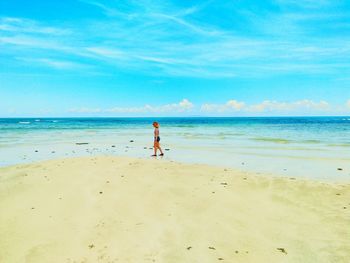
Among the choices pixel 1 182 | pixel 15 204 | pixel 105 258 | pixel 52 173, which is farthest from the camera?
pixel 52 173

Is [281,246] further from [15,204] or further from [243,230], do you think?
[15,204]

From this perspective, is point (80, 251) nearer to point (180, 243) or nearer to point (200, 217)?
point (180, 243)

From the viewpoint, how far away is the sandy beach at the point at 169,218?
19.7 feet

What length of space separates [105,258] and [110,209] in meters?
2.50

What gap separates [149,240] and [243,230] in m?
2.19

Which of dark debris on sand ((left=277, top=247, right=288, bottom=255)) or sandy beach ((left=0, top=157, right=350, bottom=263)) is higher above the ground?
sandy beach ((left=0, top=157, right=350, bottom=263))

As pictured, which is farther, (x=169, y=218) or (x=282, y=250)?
(x=169, y=218)

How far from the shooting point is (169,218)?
7668 mm

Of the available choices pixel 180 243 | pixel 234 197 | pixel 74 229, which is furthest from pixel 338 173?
pixel 74 229

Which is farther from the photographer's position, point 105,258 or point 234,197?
point 234,197

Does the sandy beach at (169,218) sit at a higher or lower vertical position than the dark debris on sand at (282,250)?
higher

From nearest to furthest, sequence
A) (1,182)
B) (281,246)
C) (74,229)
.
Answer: (281,246) → (74,229) → (1,182)

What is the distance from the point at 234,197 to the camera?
9.57 meters

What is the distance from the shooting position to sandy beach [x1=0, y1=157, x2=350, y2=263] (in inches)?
236
